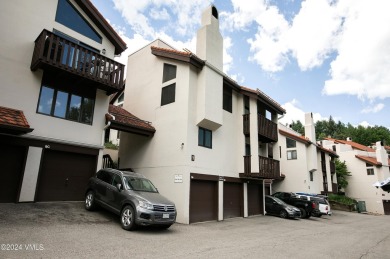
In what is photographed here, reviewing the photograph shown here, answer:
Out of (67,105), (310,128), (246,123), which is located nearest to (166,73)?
(67,105)

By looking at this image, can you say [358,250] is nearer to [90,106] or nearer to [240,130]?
[240,130]

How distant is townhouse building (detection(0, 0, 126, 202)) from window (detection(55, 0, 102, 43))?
5 centimetres

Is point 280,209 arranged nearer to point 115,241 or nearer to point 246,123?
point 246,123

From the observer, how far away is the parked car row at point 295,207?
19.1 m

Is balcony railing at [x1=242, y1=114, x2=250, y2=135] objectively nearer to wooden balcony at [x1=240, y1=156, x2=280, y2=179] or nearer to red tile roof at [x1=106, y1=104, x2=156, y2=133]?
wooden balcony at [x1=240, y1=156, x2=280, y2=179]

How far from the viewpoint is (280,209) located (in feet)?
63.9

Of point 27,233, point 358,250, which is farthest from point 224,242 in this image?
point 27,233

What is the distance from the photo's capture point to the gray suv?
9109 mm

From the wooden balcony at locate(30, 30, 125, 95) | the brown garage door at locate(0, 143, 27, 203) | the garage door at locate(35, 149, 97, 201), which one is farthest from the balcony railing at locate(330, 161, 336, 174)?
the brown garage door at locate(0, 143, 27, 203)

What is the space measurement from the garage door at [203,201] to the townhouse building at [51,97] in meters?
5.26

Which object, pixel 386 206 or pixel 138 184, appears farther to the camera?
pixel 386 206

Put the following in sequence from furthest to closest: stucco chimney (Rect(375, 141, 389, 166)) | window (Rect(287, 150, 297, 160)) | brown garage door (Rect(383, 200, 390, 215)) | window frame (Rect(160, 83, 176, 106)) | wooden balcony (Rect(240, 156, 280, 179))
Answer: stucco chimney (Rect(375, 141, 389, 166)) → brown garage door (Rect(383, 200, 390, 215)) → window (Rect(287, 150, 297, 160)) → wooden balcony (Rect(240, 156, 280, 179)) → window frame (Rect(160, 83, 176, 106))

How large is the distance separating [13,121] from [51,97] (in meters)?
2.67

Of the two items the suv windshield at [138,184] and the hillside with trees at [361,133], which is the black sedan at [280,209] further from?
the hillside with trees at [361,133]
